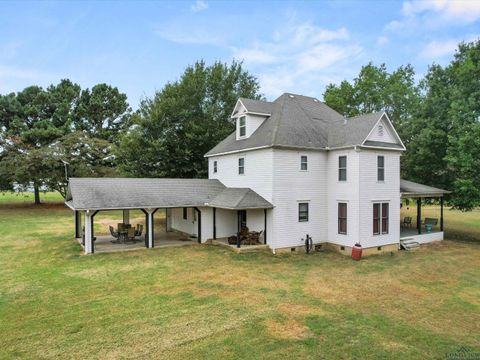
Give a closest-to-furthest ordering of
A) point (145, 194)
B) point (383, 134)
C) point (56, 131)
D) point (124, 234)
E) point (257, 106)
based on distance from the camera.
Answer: point (383, 134)
point (145, 194)
point (124, 234)
point (257, 106)
point (56, 131)

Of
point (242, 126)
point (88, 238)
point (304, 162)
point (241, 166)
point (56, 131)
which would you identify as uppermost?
point (56, 131)

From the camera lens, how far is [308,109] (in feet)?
71.3

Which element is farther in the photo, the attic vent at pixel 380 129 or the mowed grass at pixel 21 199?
the mowed grass at pixel 21 199

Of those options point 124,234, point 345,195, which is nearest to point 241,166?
point 345,195

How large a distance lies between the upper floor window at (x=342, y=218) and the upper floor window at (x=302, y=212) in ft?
6.02

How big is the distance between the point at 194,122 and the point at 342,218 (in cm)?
1751

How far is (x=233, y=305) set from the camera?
10.0 metres

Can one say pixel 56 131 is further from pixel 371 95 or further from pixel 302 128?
pixel 371 95

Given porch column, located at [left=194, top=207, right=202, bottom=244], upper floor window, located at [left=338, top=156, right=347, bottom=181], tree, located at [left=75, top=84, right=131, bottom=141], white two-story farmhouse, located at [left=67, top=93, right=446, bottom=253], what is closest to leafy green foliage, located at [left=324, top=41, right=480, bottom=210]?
white two-story farmhouse, located at [left=67, top=93, right=446, bottom=253]

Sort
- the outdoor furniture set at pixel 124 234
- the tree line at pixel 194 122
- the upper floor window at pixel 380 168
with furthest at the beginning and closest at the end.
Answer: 1. the tree line at pixel 194 122
2. the outdoor furniture set at pixel 124 234
3. the upper floor window at pixel 380 168

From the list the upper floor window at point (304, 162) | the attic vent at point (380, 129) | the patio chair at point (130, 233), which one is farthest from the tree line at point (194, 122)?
the patio chair at point (130, 233)

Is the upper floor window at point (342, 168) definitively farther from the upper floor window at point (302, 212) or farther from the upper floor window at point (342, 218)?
the upper floor window at point (302, 212)

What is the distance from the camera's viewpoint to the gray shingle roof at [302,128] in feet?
58.3

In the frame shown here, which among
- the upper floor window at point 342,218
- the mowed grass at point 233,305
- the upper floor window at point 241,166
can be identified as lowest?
the mowed grass at point 233,305
